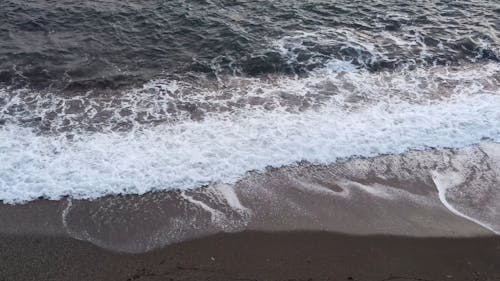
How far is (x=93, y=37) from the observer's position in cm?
1391

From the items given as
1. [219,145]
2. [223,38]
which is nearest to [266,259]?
[219,145]

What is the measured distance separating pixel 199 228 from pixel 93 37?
322 inches

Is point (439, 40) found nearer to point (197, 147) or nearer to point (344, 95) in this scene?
point (344, 95)

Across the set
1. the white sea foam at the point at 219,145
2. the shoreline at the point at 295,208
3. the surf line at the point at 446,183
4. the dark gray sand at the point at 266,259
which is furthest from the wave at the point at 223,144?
the dark gray sand at the point at 266,259

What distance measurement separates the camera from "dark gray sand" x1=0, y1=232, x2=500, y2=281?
705 centimetres

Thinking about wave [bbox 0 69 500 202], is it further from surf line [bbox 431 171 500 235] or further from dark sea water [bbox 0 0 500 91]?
dark sea water [bbox 0 0 500 91]


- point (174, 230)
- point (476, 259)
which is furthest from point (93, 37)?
point (476, 259)

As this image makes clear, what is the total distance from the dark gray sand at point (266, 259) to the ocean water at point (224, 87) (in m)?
1.45

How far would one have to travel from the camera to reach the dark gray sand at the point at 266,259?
23.1ft

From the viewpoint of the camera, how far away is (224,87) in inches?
478

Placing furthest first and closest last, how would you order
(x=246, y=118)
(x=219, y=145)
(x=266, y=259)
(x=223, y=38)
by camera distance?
(x=223, y=38), (x=246, y=118), (x=219, y=145), (x=266, y=259)

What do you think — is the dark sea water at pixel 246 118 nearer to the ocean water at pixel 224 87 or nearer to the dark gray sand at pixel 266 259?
the ocean water at pixel 224 87

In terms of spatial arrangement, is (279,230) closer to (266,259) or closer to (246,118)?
(266,259)

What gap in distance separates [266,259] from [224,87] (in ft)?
18.8
